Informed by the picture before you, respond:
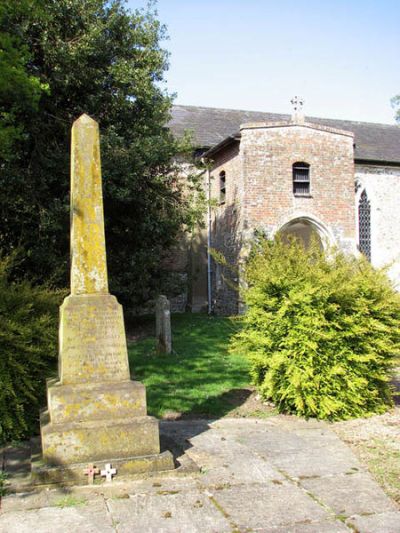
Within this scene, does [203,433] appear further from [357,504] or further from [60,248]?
[60,248]

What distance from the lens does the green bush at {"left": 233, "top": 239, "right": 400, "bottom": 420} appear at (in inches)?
291

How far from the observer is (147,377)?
32.5ft

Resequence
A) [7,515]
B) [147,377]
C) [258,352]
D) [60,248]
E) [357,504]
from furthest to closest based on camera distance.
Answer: [60,248]
[147,377]
[258,352]
[357,504]
[7,515]

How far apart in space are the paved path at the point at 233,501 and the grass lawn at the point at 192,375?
2.17 metres

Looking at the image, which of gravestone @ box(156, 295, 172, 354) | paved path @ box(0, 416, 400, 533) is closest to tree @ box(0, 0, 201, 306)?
gravestone @ box(156, 295, 172, 354)

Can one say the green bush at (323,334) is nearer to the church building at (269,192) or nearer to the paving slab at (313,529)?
the paving slab at (313,529)

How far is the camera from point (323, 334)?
7227mm

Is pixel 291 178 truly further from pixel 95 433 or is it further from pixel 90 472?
pixel 90 472

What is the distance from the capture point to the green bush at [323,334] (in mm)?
7391

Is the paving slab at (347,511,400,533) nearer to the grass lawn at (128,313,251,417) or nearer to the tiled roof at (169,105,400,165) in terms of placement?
the grass lawn at (128,313,251,417)

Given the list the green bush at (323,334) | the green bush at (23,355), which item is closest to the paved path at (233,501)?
the green bush at (323,334)

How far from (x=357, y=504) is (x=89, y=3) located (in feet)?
50.0

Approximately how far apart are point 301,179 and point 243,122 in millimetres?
8441

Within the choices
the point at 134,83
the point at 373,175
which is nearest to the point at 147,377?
the point at 134,83
